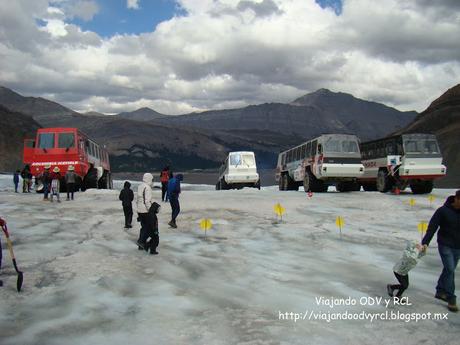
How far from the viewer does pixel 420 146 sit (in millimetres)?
22281

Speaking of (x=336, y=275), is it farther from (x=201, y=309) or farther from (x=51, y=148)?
(x=51, y=148)

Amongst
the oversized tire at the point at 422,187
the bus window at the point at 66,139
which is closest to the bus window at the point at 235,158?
the bus window at the point at 66,139

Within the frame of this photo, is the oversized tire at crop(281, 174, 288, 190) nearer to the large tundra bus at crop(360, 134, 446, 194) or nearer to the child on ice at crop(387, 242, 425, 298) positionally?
the large tundra bus at crop(360, 134, 446, 194)

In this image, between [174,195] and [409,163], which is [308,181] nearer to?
[409,163]

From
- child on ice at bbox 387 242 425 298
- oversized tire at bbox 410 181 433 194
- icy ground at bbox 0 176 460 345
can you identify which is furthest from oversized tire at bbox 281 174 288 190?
child on ice at bbox 387 242 425 298

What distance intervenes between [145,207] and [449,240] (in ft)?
18.8

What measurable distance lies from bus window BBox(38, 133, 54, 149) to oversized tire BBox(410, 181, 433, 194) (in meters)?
18.6

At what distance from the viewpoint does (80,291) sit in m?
6.89

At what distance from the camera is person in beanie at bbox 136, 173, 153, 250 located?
377 inches

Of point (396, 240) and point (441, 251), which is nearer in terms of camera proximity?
point (441, 251)

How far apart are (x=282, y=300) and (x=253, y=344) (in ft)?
5.57

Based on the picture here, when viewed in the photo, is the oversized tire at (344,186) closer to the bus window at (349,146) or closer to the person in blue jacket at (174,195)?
the bus window at (349,146)

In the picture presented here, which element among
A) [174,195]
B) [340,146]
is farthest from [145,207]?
[340,146]

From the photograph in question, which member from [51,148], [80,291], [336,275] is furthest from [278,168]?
[80,291]
